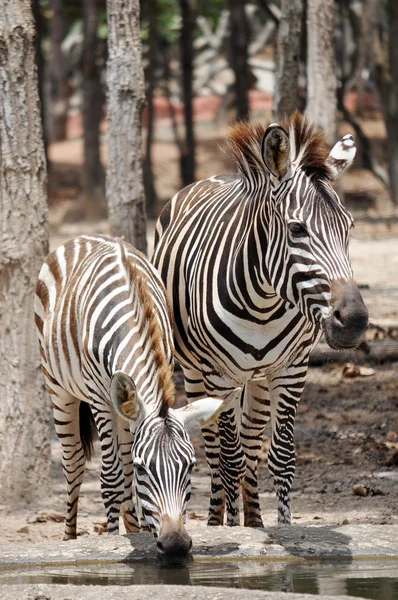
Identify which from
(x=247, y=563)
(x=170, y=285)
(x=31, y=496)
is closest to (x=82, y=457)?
(x=31, y=496)

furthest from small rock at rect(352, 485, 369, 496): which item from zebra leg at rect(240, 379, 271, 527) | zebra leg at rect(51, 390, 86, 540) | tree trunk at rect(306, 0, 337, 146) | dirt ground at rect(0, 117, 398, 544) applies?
tree trunk at rect(306, 0, 337, 146)

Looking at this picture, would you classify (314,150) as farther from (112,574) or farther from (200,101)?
(200,101)

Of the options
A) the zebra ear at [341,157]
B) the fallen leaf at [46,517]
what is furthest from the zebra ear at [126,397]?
the fallen leaf at [46,517]

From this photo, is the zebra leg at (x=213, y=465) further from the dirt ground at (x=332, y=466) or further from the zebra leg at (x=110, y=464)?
the zebra leg at (x=110, y=464)

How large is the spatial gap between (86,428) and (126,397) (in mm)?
2155

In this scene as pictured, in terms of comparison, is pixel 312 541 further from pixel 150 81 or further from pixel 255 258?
pixel 150 81

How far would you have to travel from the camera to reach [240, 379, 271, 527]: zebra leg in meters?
7.51

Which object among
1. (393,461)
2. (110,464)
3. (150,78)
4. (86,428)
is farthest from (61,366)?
(150,78)

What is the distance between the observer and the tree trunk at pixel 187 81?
2508 centimetres

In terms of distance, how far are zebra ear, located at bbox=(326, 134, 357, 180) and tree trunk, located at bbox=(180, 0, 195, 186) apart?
18628 millimetres

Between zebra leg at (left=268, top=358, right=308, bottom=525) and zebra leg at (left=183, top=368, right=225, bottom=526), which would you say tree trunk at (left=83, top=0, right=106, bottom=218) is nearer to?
zebra leg at (left=183, top=368, right=225, bottom=526)

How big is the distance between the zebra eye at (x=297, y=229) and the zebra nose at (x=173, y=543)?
5.86 feet

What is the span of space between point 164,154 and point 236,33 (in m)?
9.51

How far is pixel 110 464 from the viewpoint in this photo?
668 cm
